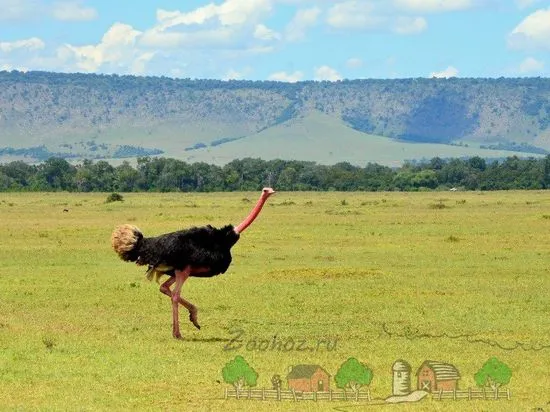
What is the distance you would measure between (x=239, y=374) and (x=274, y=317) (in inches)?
189

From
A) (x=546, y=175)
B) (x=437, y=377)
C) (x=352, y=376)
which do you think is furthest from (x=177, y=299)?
(x=546, y=175)

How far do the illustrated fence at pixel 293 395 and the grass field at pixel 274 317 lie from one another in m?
0.15

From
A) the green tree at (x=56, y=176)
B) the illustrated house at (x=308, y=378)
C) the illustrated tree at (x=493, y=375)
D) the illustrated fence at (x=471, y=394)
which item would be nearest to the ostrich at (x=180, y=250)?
the illustrated house at (x=308, y=378)

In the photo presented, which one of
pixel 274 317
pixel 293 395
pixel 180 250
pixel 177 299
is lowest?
pixel 274 317

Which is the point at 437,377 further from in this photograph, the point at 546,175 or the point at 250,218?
the point at 546,175

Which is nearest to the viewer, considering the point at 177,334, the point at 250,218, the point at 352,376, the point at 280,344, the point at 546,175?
the point at 352,376

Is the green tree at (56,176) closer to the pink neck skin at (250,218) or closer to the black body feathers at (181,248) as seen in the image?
the pink neck skin at (250,218)

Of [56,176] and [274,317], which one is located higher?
[274,317]

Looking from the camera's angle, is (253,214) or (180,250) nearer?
(180,250)

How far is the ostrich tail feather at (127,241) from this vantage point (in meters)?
14.3

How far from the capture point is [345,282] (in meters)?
20.2

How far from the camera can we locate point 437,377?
10.9m

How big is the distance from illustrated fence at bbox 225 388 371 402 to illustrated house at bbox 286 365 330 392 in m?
0.08

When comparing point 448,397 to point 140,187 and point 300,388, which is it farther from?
point 140,187
